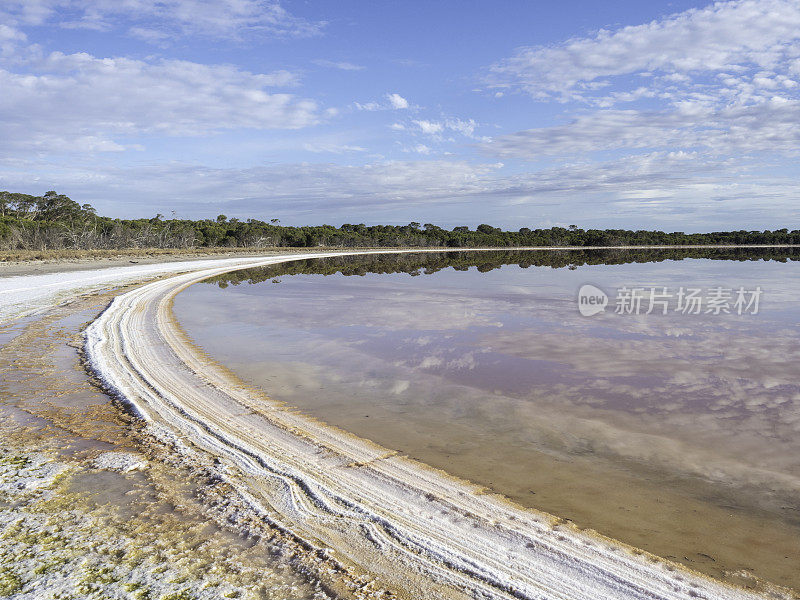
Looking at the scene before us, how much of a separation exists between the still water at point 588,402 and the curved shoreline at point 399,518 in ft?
1.14

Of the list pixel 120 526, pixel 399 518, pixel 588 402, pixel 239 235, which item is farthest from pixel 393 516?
pixel 239 235

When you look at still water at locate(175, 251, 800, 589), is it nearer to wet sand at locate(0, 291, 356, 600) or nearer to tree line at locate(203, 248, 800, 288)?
wet sand at locate(0, 291, 356, 600)

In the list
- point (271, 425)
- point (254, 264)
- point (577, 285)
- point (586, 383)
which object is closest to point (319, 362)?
point (271, 425)

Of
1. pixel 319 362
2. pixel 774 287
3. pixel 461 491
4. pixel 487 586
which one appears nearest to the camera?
pixel 487 586

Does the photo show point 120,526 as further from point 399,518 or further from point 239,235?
point 239,235

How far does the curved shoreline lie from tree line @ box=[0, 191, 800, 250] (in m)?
61.1

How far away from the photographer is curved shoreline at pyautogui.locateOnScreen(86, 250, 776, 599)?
3.33m

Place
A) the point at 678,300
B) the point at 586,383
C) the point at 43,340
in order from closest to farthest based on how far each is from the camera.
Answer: the point at 586,383 < the point at 43,340 < the point at 678,300

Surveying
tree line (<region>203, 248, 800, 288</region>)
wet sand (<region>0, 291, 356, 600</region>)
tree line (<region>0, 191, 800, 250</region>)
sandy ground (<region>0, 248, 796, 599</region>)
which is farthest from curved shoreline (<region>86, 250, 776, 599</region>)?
tree line (<region>0, 191, 800, 250</region>)

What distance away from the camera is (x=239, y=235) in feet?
295

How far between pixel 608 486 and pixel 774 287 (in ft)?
84.0

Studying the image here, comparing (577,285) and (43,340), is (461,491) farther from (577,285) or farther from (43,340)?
(577,285)

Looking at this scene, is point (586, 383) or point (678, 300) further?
point (678, 300)

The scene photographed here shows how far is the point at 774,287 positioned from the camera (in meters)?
24.6
